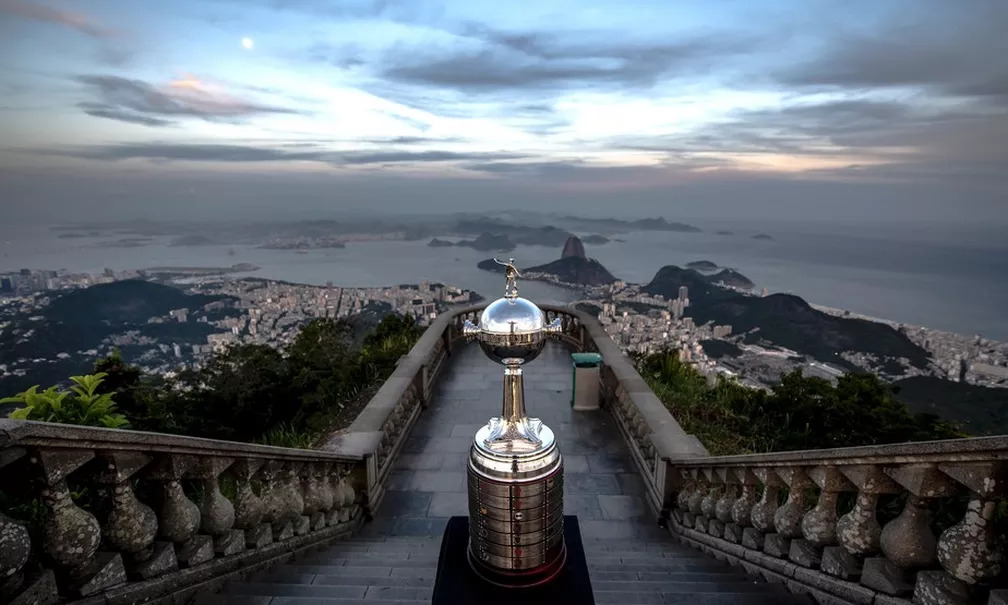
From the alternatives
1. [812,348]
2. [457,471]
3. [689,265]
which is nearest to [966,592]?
[457,471]

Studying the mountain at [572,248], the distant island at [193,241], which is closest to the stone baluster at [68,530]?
the mountain at [572,248]

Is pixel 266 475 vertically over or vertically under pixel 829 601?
over

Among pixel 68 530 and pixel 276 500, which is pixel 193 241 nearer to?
pixel 276 500

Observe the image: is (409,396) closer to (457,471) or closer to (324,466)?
(457,471)

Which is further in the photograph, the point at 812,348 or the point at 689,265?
the point at 689,265

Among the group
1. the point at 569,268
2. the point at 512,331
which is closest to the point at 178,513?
the point at 512,331

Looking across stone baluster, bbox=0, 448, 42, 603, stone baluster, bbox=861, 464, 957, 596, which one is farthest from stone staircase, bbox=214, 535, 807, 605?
stone baluster, bbox=0, 448, 42, 603

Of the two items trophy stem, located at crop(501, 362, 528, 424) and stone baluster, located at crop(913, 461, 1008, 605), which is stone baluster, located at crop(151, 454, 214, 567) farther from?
stone baluster, located at crop(913, 461, 1008, 605)
